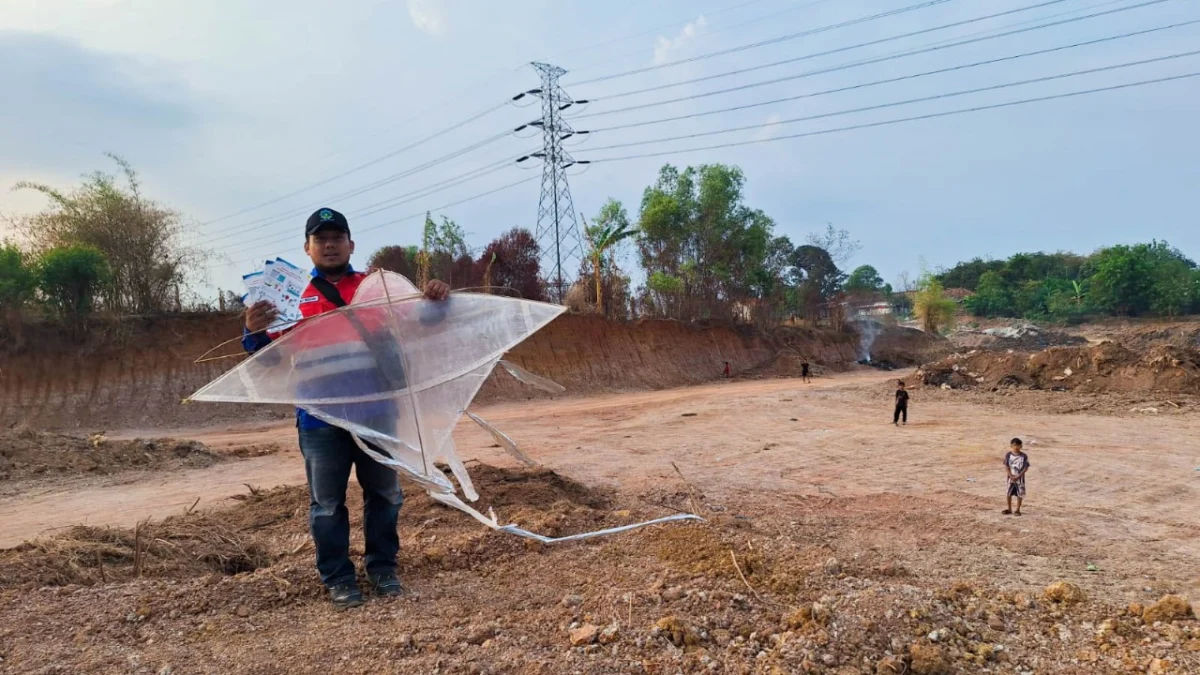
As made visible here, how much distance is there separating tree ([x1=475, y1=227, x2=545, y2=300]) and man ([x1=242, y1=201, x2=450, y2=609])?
2196 centimetres

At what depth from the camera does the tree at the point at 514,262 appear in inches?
1013

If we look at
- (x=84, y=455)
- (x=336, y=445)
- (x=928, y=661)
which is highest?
(x=336, y=445)

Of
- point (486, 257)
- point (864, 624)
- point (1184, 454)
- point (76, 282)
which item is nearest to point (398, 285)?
point (864, 624)

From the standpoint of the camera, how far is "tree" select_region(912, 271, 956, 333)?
41531 millimetres

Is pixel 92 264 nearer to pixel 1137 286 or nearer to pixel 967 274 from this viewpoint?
pixel 1137 286

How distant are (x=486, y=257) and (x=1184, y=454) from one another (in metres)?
22.5

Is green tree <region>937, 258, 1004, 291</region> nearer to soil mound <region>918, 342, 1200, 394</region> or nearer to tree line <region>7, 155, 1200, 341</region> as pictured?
tree line <region>7, 155, 1200, 341</region>

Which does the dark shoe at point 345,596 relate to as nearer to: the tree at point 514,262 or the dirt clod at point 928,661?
the dirt clod at point 928,661

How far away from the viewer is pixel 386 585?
2885 mm

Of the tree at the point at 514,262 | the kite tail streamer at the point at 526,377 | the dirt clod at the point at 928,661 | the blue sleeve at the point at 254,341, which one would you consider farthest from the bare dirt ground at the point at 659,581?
the tree at the point at 514,262

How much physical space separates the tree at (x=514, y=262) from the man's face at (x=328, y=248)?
21926 mm

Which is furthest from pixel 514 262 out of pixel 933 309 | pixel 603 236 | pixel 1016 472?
pixel 933 309

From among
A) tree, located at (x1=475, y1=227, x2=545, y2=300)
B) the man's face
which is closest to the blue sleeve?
the man's face

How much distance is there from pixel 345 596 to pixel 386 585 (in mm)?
189
